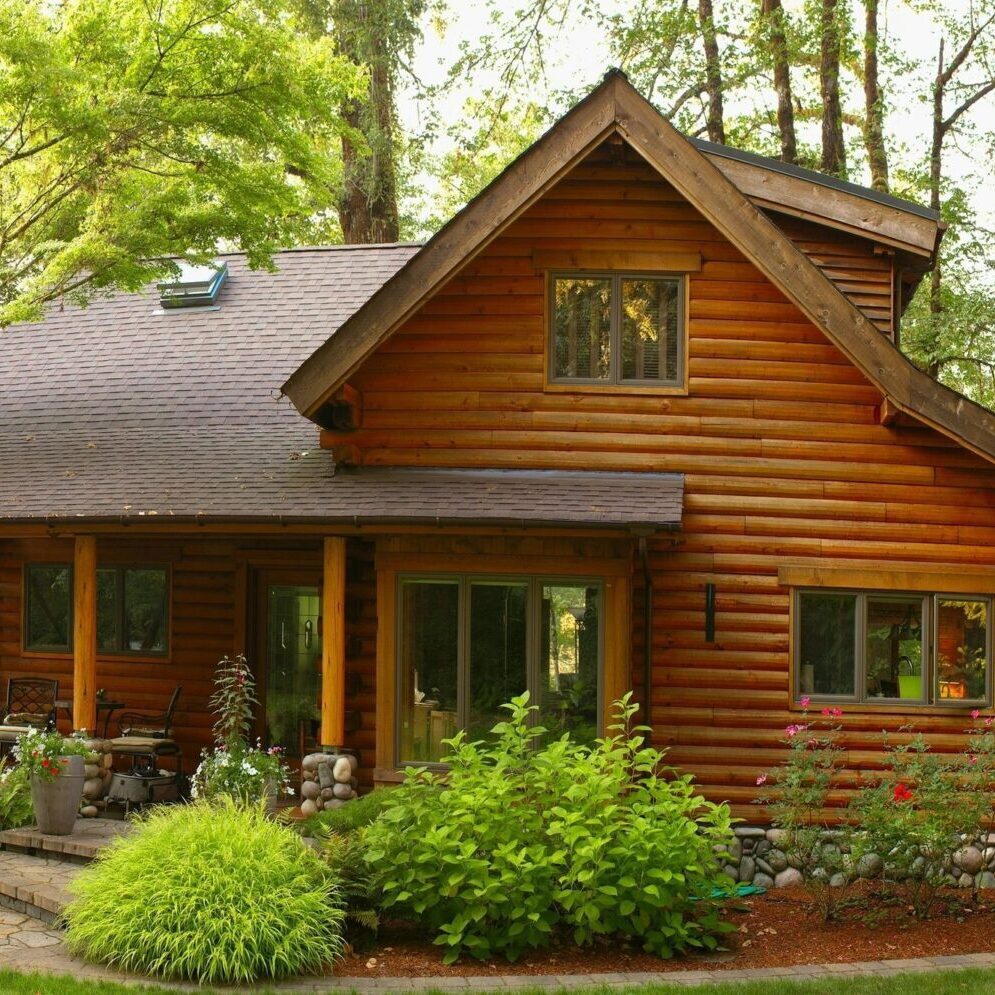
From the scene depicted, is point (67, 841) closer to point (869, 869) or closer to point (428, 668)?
point (428, 668)

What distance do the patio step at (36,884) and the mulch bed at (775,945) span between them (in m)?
2.21

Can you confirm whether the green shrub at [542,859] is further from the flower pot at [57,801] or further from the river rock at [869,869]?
the flower pot at [57,801]

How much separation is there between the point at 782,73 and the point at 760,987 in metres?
17.8

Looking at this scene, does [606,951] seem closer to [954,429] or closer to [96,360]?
[954,429]

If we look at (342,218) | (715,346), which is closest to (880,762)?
(715,346)

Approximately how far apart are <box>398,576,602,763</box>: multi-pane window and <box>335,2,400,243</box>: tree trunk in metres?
13.6

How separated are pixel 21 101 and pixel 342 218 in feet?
44.1

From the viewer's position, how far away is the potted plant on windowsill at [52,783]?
10.4 meters

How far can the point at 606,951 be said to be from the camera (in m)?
8.50

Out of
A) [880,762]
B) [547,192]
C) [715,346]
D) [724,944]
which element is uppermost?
[547,192]

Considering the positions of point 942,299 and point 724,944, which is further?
point 942,299

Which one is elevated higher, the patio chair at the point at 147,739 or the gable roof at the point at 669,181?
the gable roof at the point at 669,181

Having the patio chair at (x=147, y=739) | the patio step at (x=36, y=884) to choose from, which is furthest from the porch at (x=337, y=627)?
the patio step at (x=36, y=884)

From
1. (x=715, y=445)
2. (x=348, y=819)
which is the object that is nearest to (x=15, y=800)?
(x=348, y=819)
